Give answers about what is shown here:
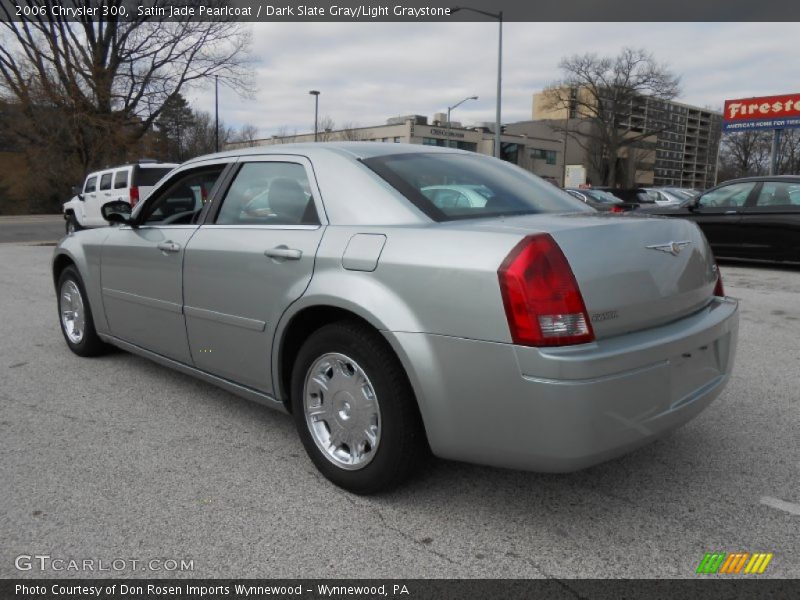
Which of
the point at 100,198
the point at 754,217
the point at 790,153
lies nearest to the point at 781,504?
the point at 754,217

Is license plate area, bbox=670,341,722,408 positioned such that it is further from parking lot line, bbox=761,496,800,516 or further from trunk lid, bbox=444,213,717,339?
parking lot line, bbox=761,496,800,516

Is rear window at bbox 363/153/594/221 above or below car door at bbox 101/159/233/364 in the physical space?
above

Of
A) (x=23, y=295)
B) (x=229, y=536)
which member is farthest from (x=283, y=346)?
(x=23, y=295)

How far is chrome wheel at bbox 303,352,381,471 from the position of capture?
2721mm

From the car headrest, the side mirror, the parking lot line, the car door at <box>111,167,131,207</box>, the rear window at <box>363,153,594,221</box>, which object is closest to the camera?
the parking lot line

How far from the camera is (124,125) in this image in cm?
2750

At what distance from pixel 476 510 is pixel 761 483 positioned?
134 cm

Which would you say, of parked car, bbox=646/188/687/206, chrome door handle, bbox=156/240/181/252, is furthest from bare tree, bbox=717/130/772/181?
chrome door handle, bbox=156/240/181/252

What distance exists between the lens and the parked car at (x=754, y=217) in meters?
10.1

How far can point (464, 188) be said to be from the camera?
10.3 feet

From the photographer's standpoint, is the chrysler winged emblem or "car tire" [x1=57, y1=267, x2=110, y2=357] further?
"car tire" [x1=57, y1=267, x2=110, y2=357]

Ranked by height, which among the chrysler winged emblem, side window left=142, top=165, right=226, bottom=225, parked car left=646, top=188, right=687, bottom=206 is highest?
parked car left=646, top=188, right=687, bottom=206

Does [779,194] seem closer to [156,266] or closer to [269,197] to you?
[269,197]

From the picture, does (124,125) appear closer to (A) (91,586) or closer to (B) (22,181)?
(B) (22,181)
